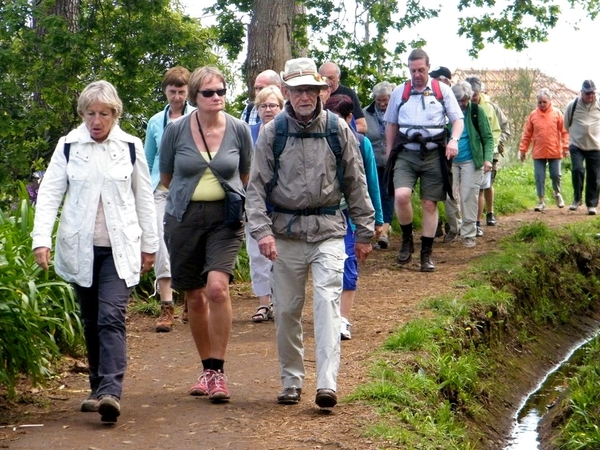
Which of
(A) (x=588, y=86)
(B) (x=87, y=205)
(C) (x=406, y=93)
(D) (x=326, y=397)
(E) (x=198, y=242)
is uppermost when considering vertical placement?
(A) (x=588, y=86)

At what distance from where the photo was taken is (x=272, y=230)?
6.86 m

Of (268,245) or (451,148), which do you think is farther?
(451,148)

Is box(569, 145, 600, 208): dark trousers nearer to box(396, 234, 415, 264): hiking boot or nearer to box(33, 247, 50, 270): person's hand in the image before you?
box(396, 234, 415, 264): hiking boot

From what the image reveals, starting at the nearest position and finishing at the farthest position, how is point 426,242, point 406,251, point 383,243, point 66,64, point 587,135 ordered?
point 426,242
point 406,251
point 66,64
point 383,243
point 587,135

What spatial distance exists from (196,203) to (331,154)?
0.98 meters

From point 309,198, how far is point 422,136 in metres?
5.03

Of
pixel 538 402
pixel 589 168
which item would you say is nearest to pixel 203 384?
pixel 538 402

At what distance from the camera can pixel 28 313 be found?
24.3 ft

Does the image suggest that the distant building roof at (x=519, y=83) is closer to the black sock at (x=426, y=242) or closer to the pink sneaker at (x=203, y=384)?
the black sock at (x=426, y=242)

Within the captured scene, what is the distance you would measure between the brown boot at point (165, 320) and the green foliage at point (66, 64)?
3.66 m

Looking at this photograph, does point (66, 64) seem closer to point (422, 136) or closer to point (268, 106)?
point (422, 136)

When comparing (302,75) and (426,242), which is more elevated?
(302,75)

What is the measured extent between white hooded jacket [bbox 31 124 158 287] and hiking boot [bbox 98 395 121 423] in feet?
2.19

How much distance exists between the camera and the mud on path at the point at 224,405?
6312 millimetres
